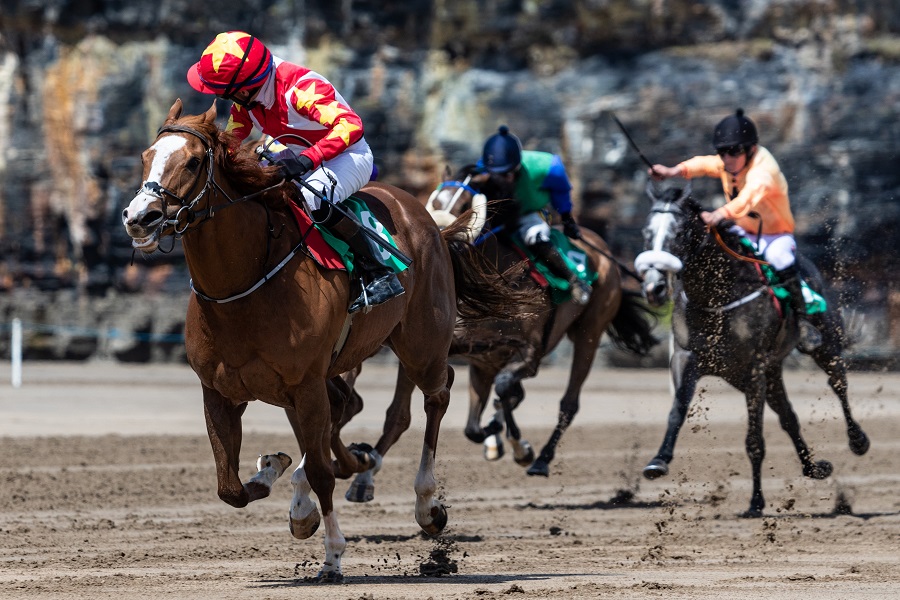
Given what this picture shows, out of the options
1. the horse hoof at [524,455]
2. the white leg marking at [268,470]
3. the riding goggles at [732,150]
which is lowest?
the horse hoof at [524,455]

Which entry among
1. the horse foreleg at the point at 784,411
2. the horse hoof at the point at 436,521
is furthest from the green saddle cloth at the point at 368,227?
the horse foreleg at the point at 784,411

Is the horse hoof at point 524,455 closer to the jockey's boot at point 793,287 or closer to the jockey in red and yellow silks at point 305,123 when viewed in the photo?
the jockey's boot at point 793,287

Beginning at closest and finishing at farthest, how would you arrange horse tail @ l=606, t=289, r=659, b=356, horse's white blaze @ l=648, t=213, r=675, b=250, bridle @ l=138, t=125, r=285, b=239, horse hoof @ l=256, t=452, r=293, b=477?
1. bridle @ l=138, t=125, r=285, b=239
2. horse hoof @ l=256, t=452, r=293, b=477
3. horse's white blaze @ l=648, t=213, r=675, b=250
4. horse tail @ l=606, t=289, r=659, b=356

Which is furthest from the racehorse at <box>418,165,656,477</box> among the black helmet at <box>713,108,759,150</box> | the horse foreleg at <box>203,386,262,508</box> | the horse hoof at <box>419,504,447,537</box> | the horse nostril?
the horse nostril

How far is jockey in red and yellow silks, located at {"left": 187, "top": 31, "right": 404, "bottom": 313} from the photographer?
6.30 meters

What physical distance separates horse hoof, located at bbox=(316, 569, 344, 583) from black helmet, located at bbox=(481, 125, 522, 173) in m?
4.45

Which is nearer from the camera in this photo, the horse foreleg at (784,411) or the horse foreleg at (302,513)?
the horse foreleg at (302,513)

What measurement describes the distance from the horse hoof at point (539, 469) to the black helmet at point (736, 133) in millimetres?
2681

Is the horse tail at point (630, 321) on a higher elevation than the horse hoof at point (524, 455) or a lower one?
higher

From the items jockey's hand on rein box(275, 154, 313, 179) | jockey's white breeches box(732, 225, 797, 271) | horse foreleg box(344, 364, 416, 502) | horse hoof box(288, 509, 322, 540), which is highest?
jockey's hand on rein box(275, 154, 313, 179)

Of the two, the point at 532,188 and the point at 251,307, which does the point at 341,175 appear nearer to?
the point at 251,307

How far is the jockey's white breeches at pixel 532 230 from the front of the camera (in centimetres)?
1030

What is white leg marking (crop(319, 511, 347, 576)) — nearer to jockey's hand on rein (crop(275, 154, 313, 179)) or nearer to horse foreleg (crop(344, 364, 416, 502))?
jockey's hand on rein (crop(275, 154, 313, 179))

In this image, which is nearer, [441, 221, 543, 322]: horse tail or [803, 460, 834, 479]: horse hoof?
[441, 221, 543, 322]: horse tail
